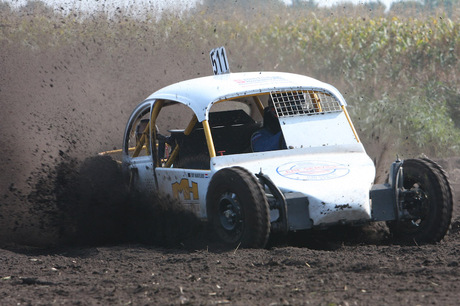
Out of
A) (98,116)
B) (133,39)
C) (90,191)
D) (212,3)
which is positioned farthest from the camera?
(212,3)

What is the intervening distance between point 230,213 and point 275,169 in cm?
80

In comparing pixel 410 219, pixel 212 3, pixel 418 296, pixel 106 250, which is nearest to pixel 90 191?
pixel 106 250

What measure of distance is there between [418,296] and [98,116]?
9.70 m

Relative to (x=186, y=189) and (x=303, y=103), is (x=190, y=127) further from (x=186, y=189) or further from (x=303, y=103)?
(x=303, y=103)

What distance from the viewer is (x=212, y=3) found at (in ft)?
62.2

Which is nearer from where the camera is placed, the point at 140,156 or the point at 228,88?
the point at 228,88

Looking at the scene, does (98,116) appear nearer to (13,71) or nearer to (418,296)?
(13,71)

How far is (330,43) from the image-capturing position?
18.9 m

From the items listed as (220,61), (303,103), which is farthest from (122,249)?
(220,61)

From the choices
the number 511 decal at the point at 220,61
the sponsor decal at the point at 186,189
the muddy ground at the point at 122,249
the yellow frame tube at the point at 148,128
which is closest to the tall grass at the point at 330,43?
the muddy ground at the point at 122,249

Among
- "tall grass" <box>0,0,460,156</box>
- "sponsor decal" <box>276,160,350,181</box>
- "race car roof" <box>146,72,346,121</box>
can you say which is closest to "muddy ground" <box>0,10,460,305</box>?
"sponsor decal" <box>276,160,350,181</box>

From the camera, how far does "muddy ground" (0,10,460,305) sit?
510 cm

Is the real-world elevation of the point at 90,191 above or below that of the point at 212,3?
below

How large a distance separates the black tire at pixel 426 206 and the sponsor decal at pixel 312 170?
680 millimetres
